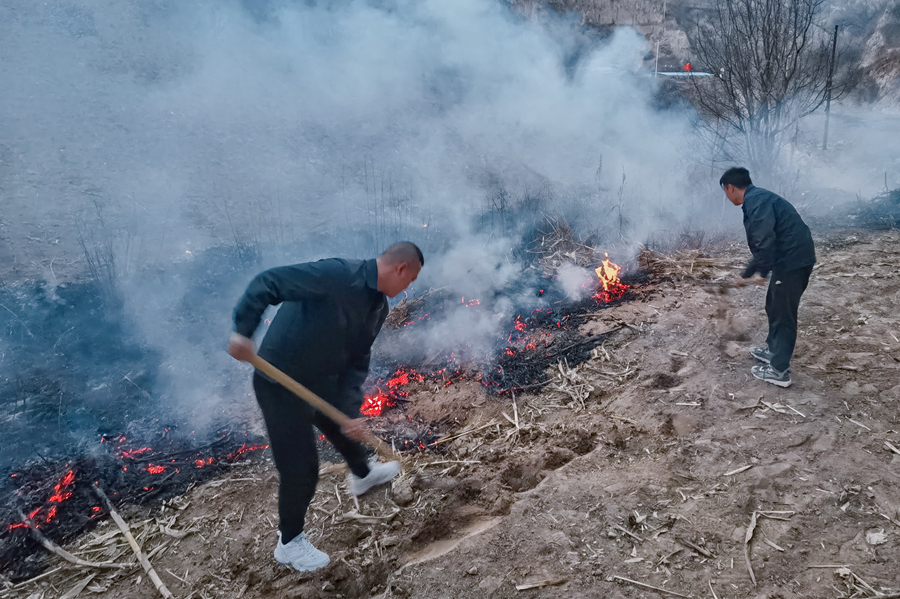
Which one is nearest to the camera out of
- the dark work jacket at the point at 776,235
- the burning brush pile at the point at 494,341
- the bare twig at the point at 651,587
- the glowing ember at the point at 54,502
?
the bare twig at the point at 651,587

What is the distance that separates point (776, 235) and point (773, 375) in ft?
4.31

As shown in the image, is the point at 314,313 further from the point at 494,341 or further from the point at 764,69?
the point at 764,69

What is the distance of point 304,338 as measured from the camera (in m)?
2.72

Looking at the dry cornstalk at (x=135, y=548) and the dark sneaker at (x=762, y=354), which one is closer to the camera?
the dry cornstalk at (x=135, y=548)

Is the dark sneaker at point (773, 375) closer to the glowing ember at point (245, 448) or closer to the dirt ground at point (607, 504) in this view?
the dirt ground at point (607, 504)

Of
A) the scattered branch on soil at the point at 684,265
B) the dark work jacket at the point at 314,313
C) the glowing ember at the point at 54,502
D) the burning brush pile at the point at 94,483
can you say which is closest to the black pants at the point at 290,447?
the dark work jacket at the point at 314,313

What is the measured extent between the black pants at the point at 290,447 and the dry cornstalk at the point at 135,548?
800 mm

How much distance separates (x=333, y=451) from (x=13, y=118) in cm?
1184

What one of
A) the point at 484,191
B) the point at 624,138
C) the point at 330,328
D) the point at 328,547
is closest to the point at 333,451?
the point at 328,547

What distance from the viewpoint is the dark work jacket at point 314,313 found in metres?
2.60

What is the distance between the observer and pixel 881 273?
268 inches

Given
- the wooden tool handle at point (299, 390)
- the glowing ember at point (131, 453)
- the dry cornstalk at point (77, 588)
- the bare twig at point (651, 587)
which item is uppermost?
the wooden tool handle at point (299, 390)

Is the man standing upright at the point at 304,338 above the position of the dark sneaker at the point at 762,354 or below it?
above

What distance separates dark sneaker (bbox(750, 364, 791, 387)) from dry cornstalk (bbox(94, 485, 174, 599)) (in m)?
5.07
